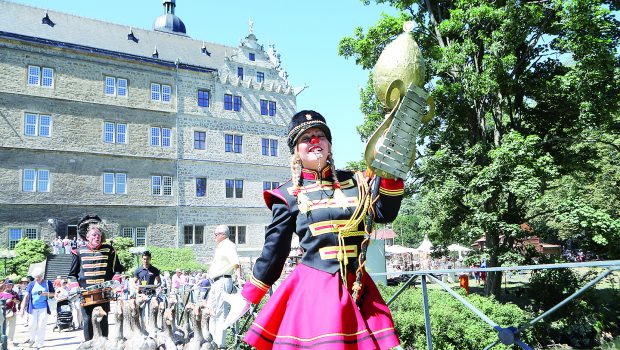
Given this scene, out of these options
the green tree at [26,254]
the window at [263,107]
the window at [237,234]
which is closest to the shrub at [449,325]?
the green tree at [26,254]

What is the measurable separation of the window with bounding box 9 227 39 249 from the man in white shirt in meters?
25.1

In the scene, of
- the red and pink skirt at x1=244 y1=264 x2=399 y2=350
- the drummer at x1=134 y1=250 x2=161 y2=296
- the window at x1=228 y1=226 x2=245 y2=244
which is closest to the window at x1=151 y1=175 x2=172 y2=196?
the window at x1=228 y1=226 x2=245 y2=244

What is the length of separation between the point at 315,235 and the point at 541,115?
17337 mm

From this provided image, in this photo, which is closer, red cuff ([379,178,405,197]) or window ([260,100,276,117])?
red cuff ([379,178,405,197])

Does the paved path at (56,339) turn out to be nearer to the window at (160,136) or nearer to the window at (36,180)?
the window at (36,180)

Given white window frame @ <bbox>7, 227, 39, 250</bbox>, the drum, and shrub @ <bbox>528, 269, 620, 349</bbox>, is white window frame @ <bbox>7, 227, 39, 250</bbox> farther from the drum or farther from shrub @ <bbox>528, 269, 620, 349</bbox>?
shrub @ <bbox>528, 269, 620, 349</bbox>

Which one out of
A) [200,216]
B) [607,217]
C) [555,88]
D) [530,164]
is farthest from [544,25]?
[200,216]

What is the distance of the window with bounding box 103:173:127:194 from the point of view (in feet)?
104

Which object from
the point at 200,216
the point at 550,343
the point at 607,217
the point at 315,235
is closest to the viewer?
the point at 315,235

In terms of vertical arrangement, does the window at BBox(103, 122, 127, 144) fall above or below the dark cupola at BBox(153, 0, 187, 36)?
below

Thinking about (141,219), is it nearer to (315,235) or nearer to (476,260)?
(476,260)

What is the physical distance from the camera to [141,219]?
32656mm

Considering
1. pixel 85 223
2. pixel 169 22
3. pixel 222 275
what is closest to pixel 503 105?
pixel 222 275

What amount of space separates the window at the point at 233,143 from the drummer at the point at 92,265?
29374mm
